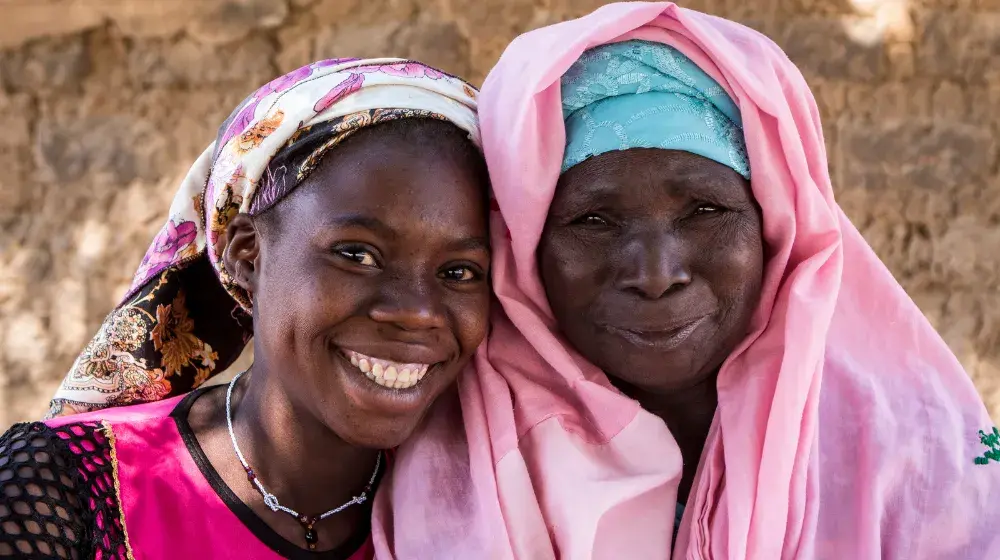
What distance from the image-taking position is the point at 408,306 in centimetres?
207

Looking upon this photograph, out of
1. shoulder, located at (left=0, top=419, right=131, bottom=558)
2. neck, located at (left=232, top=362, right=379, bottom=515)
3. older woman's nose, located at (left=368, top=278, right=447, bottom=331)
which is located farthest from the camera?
neck, located at (left=232, top=362, right=379, bottom=515)

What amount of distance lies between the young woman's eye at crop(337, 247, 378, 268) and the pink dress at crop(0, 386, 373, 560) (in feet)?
1.79

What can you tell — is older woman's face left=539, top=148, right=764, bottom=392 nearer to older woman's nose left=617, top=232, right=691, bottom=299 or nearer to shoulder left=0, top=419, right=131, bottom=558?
older woman's nose left=617, top=232, right=691, bottom=299

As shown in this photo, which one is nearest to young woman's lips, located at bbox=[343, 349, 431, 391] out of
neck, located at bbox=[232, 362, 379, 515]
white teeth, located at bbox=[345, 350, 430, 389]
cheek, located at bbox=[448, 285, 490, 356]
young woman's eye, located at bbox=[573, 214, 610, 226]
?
white teeth, located at bbox=[345, 350, 430, 389]

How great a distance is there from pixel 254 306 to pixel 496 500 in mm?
625

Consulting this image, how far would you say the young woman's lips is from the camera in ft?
6.91

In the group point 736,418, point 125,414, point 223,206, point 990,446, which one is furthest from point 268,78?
point 990,446

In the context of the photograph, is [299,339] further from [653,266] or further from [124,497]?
[653,266]

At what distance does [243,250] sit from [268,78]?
2.05 m

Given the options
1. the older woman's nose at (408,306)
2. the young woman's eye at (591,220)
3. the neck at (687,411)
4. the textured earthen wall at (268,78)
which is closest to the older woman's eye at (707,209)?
the young woman's eye at (591,220)

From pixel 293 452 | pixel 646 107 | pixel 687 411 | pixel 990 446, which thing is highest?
pixel 646 107

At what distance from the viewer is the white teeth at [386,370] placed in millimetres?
2109

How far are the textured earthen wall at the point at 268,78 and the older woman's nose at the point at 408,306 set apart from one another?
6.90 ft

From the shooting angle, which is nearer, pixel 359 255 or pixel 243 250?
pixel 359 255
